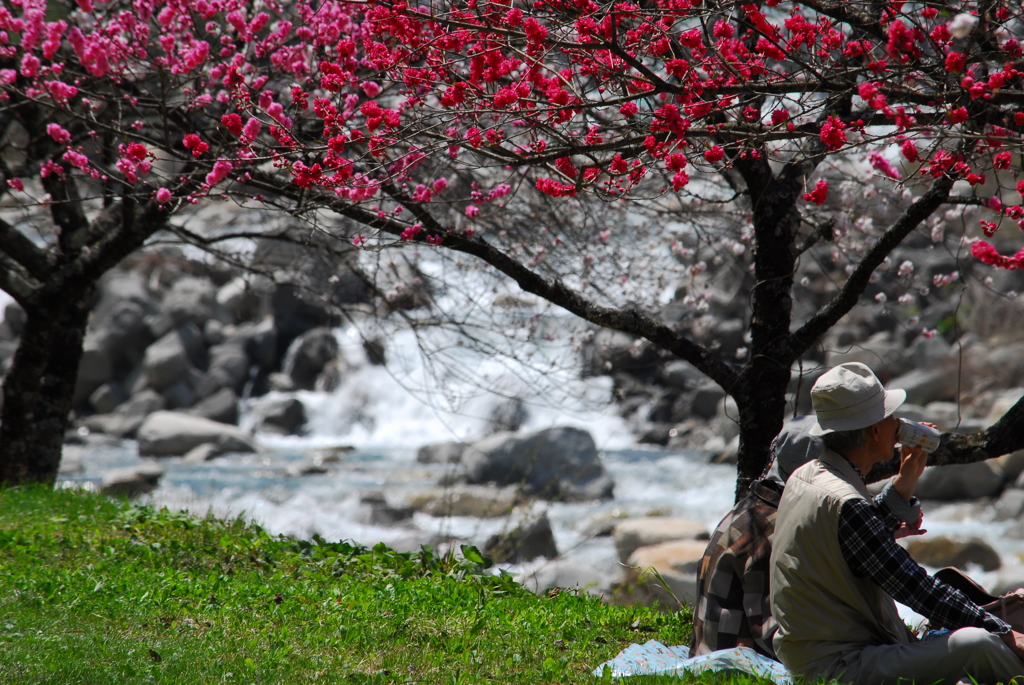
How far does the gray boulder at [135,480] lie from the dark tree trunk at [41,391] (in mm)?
4860

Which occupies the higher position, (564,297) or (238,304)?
(238,304)

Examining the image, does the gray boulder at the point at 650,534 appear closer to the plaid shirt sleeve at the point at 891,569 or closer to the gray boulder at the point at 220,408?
the plaid shirt sleeve at the point at 891,569

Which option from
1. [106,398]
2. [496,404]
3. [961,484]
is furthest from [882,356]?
[106,398]

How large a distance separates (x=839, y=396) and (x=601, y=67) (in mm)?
1623

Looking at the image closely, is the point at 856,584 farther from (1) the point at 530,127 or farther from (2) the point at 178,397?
(2) the point at 178,397

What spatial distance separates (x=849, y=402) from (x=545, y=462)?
10.3m

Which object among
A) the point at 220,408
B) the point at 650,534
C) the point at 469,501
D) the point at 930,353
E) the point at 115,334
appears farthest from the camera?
the point at 115,334

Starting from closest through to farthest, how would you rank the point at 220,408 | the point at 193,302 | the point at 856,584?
1. the point at 856,584
2. the point at 220,408
3. the point at 193,302

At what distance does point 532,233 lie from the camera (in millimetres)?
6246

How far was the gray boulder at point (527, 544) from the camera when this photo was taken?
843 centimetres

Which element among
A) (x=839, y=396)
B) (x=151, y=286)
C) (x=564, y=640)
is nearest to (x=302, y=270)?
(x=564, y=640)

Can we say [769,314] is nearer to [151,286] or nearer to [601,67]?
[601,67]

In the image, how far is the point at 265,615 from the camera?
4105 mm

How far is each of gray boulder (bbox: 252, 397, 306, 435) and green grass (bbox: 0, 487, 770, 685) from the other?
539 inches
